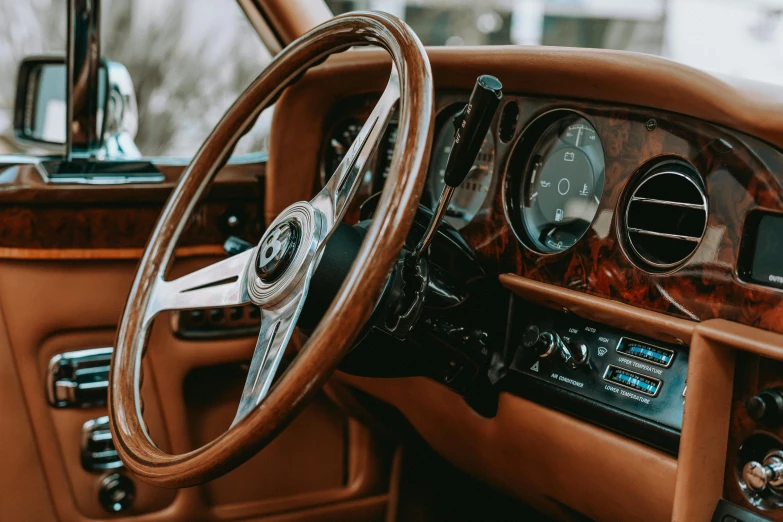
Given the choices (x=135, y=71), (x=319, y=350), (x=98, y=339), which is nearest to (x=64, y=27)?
(x=98, y=339)

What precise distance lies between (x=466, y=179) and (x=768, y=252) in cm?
58

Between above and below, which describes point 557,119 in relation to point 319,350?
above

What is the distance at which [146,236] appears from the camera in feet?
5.40

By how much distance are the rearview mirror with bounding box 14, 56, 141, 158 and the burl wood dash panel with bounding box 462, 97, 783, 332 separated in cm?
86

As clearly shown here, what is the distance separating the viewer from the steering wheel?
84cm

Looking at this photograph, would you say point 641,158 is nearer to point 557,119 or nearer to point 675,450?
point 557,119

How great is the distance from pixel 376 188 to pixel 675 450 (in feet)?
2.45

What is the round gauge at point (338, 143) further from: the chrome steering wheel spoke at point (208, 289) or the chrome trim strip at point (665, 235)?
the chrome trim strip at point (665, 235)

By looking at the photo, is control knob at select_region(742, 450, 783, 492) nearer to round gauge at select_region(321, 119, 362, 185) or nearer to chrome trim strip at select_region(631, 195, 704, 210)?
chrome trim strip at select_region(631, 195, 704, 210)

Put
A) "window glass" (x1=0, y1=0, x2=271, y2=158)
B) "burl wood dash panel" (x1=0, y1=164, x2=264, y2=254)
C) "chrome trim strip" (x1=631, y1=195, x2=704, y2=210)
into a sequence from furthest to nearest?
1. "window glass" (x1=0, y1=0, x2=271, y2=158)
2. "burl wood dash panel" (x1=0, y1=164, x2=264, y2=254)
3. "chrome trim strip" (x1=631, y1=195, x2=704, y2=210)

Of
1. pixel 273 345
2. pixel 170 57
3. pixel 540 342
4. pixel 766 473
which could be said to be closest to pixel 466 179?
pixel 540 342

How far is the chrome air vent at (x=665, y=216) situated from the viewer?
105 cm

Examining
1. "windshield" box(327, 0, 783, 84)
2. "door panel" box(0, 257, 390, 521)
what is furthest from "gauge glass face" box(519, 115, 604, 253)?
"windshield" box(327, 0, 783, 84)

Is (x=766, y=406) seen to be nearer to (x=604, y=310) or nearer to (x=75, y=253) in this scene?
(x=604, y=310)
